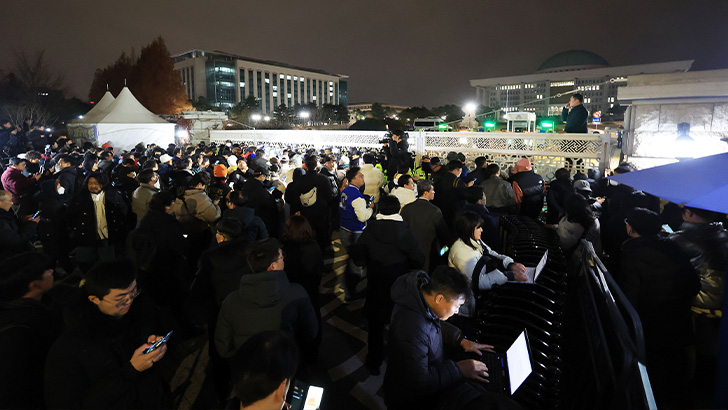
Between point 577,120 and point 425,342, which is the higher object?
point 577,120

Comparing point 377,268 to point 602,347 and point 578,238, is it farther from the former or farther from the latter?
point 578,238

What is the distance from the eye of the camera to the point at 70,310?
205 cm

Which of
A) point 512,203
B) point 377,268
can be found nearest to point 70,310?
point 377,268

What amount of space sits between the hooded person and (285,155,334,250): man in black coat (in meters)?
3.25

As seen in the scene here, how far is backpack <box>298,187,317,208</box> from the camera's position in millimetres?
6270

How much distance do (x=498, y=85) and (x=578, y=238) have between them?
9529 cm

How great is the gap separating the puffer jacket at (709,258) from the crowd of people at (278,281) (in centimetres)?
1

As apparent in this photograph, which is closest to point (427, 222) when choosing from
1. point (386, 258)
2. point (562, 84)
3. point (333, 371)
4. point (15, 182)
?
point (386, 258)

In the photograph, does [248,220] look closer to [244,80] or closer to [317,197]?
[317,197]

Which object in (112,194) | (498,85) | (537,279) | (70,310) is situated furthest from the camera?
(498,85)

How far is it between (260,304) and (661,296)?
A: 3.19m

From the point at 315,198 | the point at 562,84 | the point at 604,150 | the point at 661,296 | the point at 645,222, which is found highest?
the point at 562,84

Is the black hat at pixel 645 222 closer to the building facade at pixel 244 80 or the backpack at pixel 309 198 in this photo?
the backpack at pixel 309 198

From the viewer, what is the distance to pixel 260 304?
8.31ft
